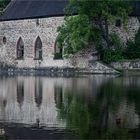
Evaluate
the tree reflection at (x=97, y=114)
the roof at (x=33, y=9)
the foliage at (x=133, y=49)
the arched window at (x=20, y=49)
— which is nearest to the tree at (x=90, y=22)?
the foliage at (x=133, y=49)

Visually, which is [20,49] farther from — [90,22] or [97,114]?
[97,114]

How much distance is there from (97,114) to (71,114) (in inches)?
40.8

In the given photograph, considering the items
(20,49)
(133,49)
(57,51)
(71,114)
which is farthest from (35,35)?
(71,114)

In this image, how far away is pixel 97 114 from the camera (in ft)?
66.5

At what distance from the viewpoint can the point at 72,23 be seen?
179 ft

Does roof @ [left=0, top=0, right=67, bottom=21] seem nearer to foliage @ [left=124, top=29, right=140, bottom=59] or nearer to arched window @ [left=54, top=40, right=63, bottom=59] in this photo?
arched window @ [left=54, top=40, right=63, bottom=59]

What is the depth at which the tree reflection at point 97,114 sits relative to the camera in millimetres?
16219

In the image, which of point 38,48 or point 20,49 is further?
point 20,49

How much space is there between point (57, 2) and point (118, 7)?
412 inches

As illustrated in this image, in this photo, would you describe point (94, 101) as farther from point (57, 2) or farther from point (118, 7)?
point (57, 2)

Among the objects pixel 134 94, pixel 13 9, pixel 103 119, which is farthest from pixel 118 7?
pixel 103 119

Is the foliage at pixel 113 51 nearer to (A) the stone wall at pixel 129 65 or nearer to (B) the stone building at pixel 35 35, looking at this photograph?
(A) the stone wall at pixel 129 65

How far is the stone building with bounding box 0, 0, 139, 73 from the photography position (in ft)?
195

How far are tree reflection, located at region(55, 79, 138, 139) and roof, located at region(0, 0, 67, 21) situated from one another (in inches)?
1300
